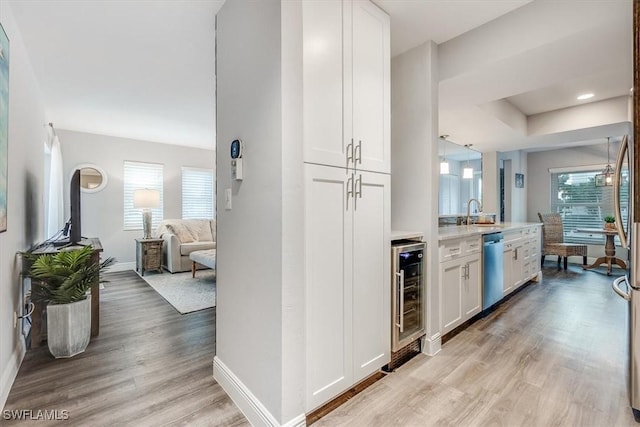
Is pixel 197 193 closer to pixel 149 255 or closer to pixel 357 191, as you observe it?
pixel 149 255

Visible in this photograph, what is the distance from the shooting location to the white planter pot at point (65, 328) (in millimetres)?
2221

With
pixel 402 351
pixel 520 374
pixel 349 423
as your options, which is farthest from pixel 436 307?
pixel 349 423

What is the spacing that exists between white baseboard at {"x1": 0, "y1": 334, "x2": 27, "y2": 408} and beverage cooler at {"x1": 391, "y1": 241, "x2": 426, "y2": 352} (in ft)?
7.66

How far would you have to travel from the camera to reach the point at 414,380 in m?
1.97

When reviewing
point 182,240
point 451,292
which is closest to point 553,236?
point 451,292

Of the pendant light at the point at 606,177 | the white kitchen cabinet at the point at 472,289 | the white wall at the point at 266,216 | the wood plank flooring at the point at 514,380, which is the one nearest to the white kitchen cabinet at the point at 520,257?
the wood plank flooring at the point at 514,380

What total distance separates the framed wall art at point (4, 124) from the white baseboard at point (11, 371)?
2.86 ft

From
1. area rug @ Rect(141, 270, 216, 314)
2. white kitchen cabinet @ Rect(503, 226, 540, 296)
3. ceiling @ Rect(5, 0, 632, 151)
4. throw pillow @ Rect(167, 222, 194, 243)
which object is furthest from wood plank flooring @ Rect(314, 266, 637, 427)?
throw pillow @ Rect(167, 222, 194, 243)

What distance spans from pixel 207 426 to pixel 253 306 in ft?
2.10

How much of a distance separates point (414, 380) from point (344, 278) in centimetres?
90

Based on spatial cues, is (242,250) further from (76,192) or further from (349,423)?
(76,192)

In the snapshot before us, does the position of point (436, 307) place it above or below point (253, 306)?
below

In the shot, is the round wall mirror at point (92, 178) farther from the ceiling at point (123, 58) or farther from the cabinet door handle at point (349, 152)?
the cabinet door handle at point (349, 152)

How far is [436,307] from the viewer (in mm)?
2371
